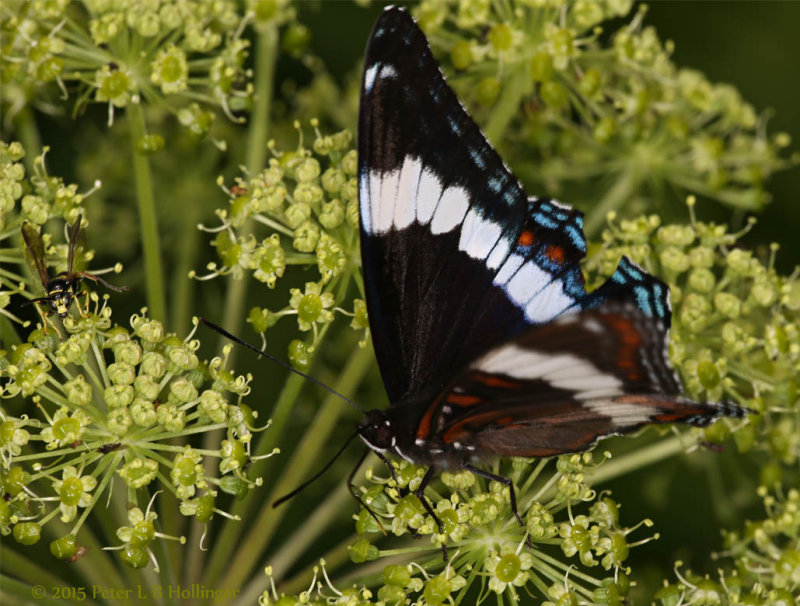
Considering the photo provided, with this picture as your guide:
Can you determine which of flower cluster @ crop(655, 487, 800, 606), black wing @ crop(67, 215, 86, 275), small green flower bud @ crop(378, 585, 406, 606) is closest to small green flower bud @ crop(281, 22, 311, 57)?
black wing @ crop(67, 215, 86, 275)

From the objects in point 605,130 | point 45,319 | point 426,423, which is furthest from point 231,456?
point 605,130

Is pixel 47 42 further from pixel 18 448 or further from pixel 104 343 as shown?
pixel 18 448

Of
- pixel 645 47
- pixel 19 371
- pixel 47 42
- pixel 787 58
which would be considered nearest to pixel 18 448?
pixel 19 371

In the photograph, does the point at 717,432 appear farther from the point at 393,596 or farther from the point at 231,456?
the point at 231,456

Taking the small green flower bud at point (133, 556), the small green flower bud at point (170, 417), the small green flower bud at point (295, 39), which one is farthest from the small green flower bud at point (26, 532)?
the small green flower bud at point (295, 39)

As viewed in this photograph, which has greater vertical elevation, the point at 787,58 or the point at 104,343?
the point at 787,58

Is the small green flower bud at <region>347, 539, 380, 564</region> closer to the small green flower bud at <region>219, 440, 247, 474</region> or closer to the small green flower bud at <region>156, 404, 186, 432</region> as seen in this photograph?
the small green flower bud at <region>219, 440, 247, 474</region>

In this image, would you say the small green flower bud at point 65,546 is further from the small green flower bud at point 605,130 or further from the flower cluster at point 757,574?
the small green flower bud at point 605,130
